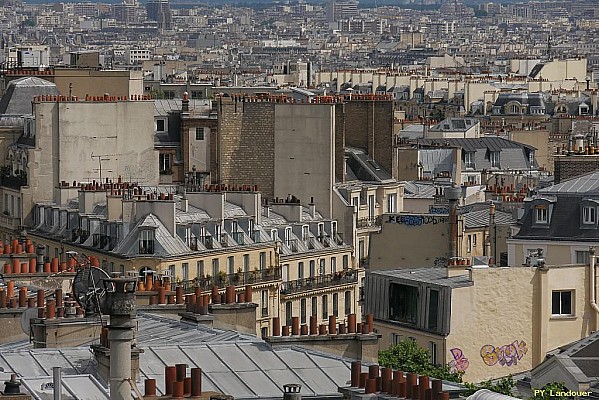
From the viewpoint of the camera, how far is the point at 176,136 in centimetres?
5366

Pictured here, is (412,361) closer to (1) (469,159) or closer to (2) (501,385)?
(2) (501,385)

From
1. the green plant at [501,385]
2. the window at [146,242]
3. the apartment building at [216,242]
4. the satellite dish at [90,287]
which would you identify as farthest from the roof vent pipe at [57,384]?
the window at [146,242]

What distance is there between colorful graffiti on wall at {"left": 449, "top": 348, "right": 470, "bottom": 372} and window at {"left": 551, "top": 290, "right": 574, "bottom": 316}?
4.87 feet

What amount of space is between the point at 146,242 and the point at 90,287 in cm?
2146

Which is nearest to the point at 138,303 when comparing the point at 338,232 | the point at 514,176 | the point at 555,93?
the point at 338,232

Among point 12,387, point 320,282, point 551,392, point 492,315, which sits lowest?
point 320,282

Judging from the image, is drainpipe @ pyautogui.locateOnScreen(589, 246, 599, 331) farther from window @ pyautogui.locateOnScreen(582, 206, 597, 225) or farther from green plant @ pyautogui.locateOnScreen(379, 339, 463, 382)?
window @ pyautogui.locateOnScreen(582, 206, 597, 225)

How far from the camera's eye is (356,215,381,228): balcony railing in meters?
49.9

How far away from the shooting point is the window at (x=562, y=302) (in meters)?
30.8

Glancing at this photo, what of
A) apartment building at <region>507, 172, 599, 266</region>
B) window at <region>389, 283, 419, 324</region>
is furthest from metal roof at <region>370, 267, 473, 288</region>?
apartment building at <region>507, 172, 599, 266</region>

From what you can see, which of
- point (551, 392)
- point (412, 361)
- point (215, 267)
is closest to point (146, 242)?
point (215, 267)

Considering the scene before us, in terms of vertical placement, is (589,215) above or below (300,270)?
above

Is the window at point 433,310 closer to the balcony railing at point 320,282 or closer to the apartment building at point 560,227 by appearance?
the apartment building at point 560,227

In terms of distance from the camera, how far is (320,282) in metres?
45.1
